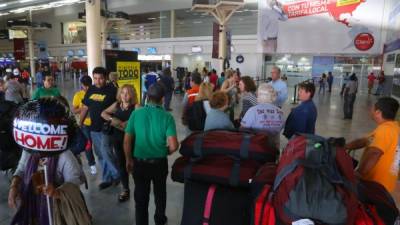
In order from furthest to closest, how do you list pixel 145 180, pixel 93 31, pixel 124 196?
pixel 93 31 → pixel 124 196 → pixel 145 180

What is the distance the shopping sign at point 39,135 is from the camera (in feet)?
4.84

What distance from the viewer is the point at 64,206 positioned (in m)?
1.69

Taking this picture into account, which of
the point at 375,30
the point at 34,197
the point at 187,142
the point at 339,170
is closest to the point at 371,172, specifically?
the point at 339,170

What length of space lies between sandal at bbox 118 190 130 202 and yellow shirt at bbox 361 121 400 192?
8.39 ft

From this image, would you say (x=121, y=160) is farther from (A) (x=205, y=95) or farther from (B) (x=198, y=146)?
(B) (x=198, y=146)

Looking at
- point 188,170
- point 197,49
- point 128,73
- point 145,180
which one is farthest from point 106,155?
point 197,49

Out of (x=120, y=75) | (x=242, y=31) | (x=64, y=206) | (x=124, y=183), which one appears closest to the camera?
(x=64, y=206)

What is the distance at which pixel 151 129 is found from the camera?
8.18ft

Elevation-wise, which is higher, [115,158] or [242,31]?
[242,31]

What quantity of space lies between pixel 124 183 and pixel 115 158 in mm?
411

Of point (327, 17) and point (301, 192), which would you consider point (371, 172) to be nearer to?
point (301, 192)

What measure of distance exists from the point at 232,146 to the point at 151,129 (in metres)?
0.91

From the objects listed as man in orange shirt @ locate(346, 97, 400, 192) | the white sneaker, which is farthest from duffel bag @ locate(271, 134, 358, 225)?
the white sneaker

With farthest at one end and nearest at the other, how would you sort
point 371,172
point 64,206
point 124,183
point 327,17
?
point 327,17 → point 124,183 → point 371,172 → point 64,206
